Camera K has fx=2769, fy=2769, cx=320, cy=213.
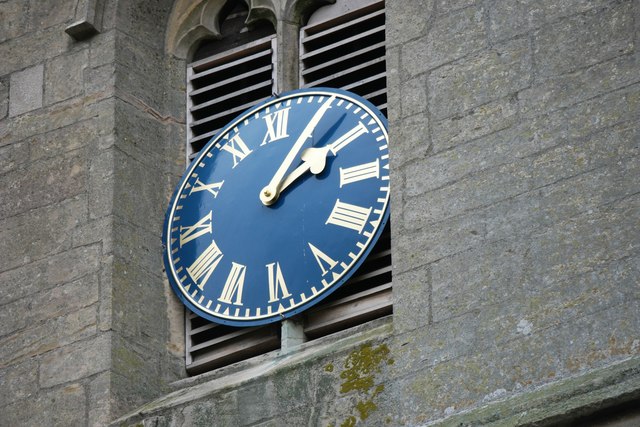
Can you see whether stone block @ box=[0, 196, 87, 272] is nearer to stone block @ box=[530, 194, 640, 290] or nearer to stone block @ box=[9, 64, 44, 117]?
stone block @ box=[9, 64, 44, 117]

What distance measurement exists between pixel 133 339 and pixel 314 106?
126 cm

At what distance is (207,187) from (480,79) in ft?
5.33

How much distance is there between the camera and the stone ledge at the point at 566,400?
31.1ft

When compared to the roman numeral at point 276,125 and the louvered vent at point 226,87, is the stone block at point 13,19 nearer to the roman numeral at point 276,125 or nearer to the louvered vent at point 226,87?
the louvered vent at point 226,87

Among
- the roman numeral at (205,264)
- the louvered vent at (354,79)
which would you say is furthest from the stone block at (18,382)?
the louvered vent at (354,79)

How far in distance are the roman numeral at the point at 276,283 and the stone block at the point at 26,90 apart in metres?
1.53

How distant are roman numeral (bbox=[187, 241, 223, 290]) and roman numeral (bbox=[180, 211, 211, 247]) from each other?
0.09 m

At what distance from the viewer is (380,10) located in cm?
1198

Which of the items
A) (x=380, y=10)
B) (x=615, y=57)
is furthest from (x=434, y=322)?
(x=380, y=10)

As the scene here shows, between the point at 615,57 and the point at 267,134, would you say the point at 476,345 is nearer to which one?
the point at 615,57

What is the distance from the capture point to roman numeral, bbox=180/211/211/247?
1174 centimetres

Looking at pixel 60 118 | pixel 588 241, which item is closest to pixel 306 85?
pixel 60 118

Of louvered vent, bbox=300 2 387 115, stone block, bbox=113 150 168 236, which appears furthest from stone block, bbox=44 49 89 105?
louvered vent, bbox=300 2 387 115

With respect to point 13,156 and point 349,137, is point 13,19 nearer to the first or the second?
point 13,156
